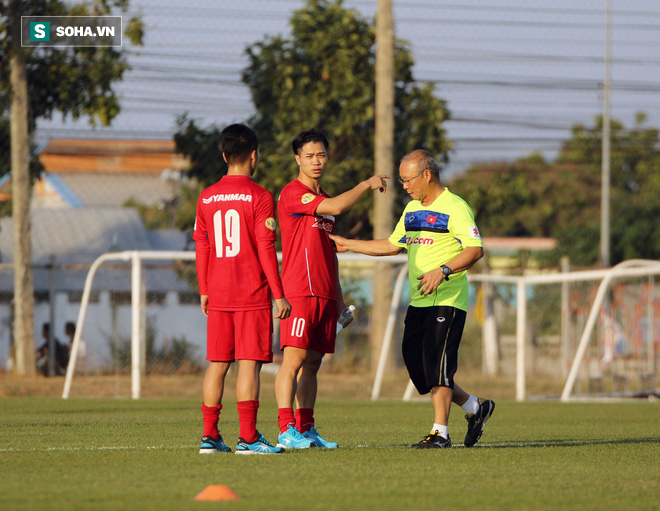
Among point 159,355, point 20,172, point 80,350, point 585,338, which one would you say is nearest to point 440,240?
point 585,338

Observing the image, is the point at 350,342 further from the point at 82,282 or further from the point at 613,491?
the point at 613,491

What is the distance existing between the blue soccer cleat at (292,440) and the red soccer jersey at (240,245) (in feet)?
2.71

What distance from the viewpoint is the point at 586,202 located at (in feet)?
170

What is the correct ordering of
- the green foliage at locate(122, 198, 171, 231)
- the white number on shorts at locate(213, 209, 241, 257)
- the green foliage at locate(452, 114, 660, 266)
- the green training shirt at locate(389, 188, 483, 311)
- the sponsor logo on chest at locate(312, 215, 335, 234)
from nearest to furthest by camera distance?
the white number on shorts at locate(213, 209, 241, 257) < the sponsor logo on chest at locate(312, 215, 335, 234) < the green training shirt at locate(389, 188, 483, 311) < the green foliage at locate(122, 198, 171, 231) < the green foliage at locate(452, 114, 660, 266)

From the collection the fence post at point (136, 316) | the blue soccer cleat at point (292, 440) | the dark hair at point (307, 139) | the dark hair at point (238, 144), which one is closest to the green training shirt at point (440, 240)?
the dark hair at point (307, 139)

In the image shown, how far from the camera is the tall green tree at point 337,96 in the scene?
18688 millimetres

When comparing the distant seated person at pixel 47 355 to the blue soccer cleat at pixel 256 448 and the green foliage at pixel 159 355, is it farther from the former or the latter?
the blue soccer cleat at pixel 256 448

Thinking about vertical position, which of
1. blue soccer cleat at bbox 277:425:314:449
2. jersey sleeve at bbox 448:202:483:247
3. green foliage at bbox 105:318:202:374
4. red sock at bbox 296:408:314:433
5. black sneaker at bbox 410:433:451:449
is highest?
jersey sleeve at bbox 448:202:483:247

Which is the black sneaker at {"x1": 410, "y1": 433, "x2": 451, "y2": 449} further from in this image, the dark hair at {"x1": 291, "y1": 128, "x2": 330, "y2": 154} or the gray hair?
the dark hair at {"x1": 291, "y1": 128, "x2": 330, "y2": 154}

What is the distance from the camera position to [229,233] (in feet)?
19.8

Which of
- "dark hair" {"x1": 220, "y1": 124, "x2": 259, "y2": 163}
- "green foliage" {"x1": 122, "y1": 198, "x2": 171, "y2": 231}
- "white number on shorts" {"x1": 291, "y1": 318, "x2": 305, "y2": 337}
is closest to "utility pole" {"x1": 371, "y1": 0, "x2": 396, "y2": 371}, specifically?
"white number on shorts" {"x1": 291, "y1": 318, "x2": 305, "y2": 337}

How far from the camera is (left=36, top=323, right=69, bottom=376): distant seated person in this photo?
16328 mm

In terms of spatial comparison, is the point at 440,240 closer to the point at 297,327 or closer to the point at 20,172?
the point at 297,327

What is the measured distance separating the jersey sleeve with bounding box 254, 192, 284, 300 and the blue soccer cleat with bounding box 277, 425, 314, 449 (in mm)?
905
